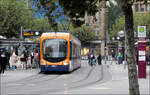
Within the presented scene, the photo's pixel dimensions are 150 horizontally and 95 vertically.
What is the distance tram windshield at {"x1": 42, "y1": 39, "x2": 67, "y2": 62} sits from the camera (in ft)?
82.8

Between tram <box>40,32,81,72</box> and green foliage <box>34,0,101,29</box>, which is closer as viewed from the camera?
green foliage <box>34,0,101,29</box>

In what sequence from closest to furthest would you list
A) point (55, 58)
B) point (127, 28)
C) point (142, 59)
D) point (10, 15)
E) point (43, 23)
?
point (127, 28)
point (142, 59)
point (55, 58)
point (10, 15)
point (43, 23)

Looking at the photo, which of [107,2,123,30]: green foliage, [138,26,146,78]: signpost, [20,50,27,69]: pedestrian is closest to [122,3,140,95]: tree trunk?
[138,26,146,78]: signpost

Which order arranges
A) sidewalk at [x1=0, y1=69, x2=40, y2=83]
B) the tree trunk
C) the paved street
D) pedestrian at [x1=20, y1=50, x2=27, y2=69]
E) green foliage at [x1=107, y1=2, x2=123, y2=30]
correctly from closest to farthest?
the tree trunk
the paved street
sidewalk at [x1=0, y1=69, x2=40, y2=83]
pedestrian at [x1=20, y1=50, x2=27, y2=69]
green foliage at [x1=107, y1=2, x2=123, y2=30]

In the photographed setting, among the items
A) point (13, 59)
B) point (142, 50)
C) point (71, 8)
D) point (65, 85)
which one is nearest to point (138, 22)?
point (13, 59)

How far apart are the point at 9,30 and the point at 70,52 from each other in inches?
1340

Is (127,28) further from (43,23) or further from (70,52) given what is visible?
(43,23)

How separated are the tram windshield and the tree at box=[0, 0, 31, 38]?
3204 centimetres

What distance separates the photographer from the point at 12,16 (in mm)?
57156

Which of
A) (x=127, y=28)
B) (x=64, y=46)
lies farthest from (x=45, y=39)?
(x=127, y=28)

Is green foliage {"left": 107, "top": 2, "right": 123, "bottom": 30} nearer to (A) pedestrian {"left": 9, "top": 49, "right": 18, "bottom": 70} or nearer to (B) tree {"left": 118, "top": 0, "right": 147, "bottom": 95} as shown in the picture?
(A) pedestrian {"left": 9, "top": 49, "right": 18, "bottom": 70}

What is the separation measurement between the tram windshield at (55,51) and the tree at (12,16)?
1261 inches

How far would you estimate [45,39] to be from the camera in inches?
1001

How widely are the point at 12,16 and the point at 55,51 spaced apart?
3334 centimetres
